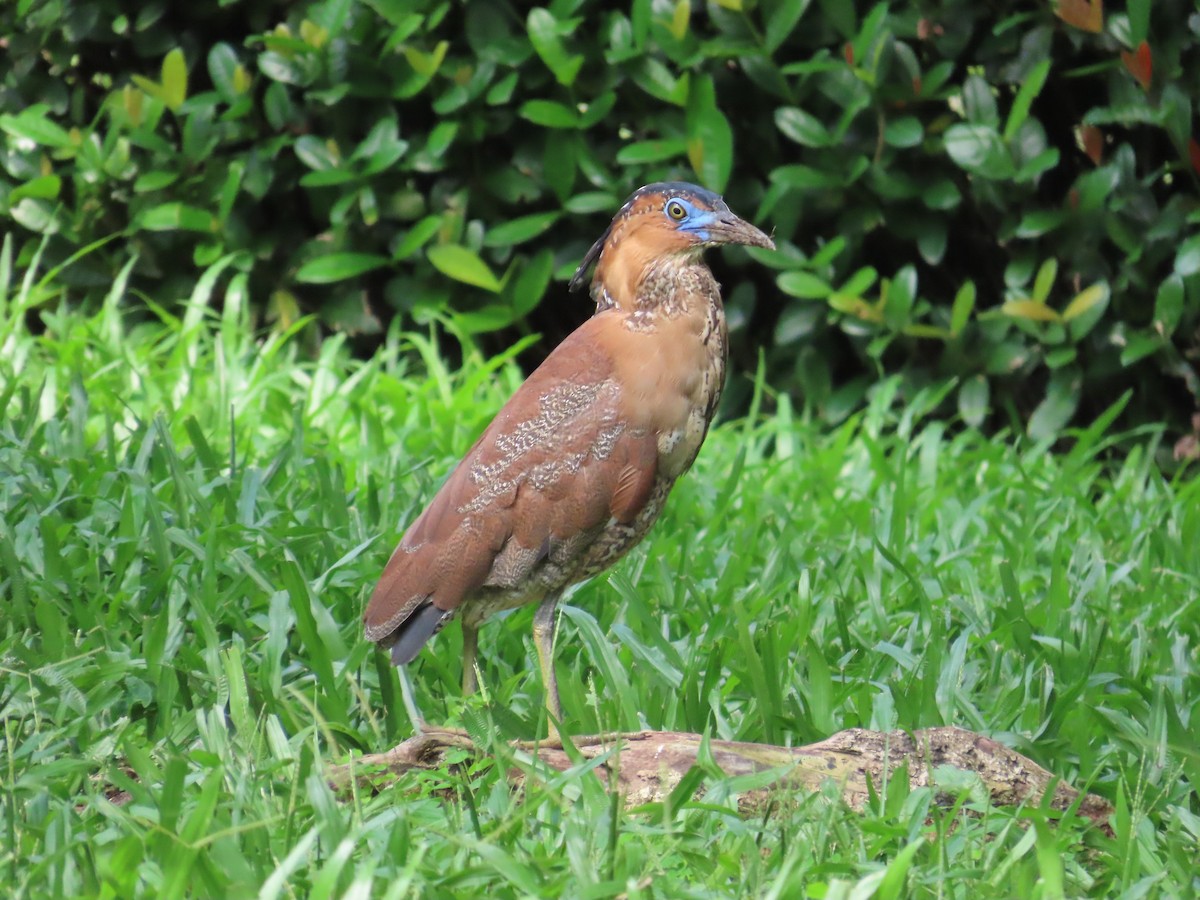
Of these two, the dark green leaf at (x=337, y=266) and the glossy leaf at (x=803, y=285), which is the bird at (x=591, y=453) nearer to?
the glossy leaf at (x=803, y=285)

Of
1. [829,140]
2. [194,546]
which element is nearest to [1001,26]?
[829,140]

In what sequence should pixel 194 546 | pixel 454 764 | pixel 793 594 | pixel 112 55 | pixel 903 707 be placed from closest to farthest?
pixel 454 764 < pixel 903 707 < pixel 194 546 < pixel 793 594 < pixel 112 55

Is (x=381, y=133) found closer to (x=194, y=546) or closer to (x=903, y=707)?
(x=194, y=546)

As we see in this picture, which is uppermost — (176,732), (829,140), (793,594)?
(829,140)

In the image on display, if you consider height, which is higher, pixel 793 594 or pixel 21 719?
pixel 21 719

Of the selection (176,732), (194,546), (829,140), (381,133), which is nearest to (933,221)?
(829,140)

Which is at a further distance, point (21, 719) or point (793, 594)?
point (793, 594)

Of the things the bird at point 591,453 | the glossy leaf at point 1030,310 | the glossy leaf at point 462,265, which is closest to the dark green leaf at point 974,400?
the glossy leaf at point 1030,310

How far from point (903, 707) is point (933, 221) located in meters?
2.75

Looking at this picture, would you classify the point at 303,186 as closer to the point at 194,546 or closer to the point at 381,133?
the point at 381,133

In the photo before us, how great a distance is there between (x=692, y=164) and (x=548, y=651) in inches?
100

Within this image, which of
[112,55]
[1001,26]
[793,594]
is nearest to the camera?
[793,594]

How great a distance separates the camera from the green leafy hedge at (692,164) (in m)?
5.25

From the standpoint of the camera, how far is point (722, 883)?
244 centimetres
